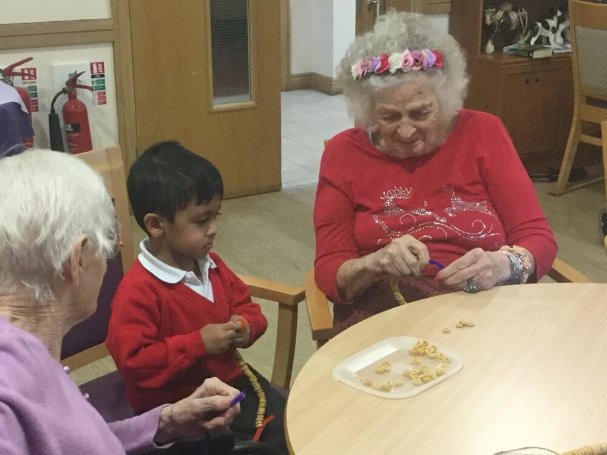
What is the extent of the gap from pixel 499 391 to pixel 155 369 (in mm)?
643

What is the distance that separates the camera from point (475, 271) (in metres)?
1.60

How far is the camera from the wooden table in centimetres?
112

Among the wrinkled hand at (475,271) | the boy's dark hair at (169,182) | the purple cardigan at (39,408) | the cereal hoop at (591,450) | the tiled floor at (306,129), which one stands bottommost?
the tiled floor at (306,129)

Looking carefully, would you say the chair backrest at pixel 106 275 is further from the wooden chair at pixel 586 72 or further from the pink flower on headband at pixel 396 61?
the wooden chair at pixel 586 72

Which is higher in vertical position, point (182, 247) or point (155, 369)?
point (182, 247)

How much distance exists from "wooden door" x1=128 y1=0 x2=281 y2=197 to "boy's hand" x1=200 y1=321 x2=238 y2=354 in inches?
103

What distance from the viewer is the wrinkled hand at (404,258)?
5.24ft

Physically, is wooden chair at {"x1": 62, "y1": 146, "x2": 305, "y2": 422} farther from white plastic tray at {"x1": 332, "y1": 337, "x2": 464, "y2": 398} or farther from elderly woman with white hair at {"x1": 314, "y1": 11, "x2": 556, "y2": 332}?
white plastic tray at {"x1": 332, "y1": 337, "x2": 464, "y2": 398}

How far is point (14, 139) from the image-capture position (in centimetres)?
278

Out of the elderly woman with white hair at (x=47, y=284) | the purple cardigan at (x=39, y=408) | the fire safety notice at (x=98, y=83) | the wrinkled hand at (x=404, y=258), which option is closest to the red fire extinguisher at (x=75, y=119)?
the fire safety notice at (x=98, y=83)

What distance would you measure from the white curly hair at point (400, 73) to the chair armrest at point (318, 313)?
1.39ft

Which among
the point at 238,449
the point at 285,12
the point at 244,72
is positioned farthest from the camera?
the point at 285,12

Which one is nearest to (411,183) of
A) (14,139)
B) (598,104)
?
(14,139)

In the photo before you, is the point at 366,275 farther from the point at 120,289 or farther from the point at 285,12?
the point at 285,12
